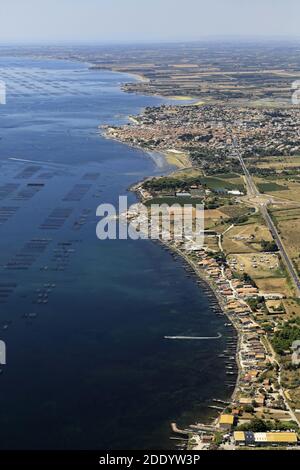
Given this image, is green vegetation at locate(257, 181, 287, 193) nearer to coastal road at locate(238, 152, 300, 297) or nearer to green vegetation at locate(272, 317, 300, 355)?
coastal road at locate(238, 152, 300, 297)

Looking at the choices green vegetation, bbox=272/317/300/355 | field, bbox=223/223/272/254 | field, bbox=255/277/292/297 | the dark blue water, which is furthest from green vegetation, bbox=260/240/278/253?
green vegetation, bbox=272/317/300/355

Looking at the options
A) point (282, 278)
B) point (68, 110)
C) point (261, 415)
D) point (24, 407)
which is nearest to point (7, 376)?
point (24, 407)

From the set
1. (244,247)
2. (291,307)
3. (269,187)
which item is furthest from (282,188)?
(291,307)

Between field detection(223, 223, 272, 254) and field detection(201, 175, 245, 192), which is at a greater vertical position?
field detection(201, 175, 245, 192)

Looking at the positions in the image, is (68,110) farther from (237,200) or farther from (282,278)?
(282,278)

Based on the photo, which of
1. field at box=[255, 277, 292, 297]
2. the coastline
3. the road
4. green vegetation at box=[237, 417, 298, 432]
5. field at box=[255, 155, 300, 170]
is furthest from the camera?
field at box=[255, 155, 300, 170]

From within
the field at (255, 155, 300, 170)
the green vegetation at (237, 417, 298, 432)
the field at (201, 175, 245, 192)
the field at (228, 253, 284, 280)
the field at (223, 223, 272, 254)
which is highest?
the field at (255, 155, 300, 170)

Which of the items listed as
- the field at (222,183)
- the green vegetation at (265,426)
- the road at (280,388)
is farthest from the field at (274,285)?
the field at (222,183)
